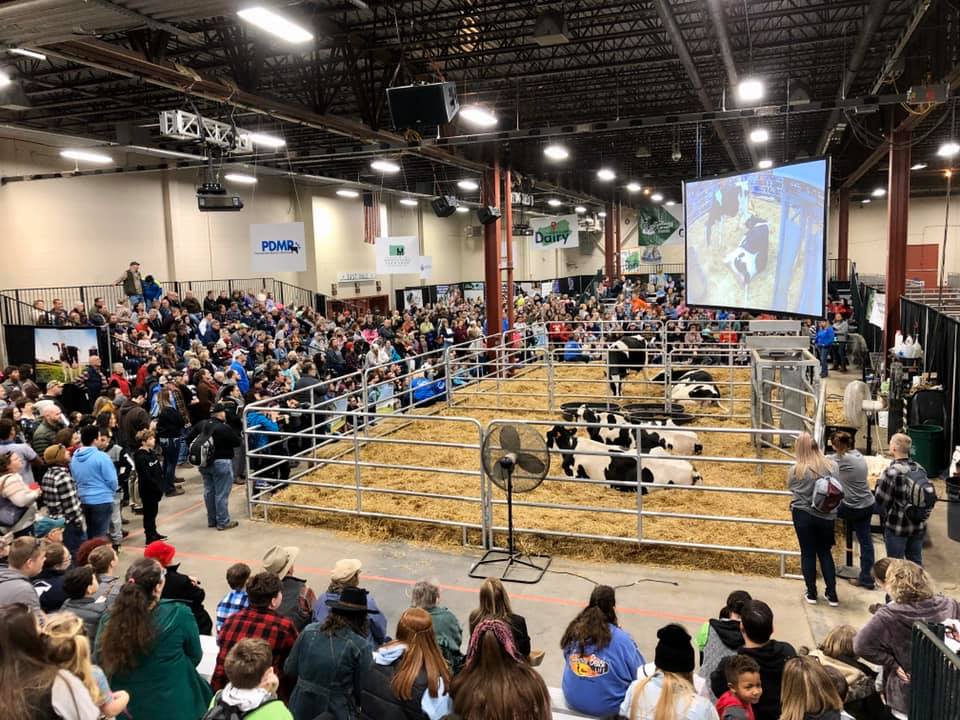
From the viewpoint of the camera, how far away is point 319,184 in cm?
3114

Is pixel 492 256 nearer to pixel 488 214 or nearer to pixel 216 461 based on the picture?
pixel 488 214

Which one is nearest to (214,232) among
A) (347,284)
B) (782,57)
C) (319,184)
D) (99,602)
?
(319,184)

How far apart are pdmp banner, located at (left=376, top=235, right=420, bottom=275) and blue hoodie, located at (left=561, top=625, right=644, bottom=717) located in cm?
1932

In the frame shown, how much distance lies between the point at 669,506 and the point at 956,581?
2.81 m

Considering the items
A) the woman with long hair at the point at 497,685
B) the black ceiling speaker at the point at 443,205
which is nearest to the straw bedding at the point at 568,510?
the woman with long hair at the point at 497,685

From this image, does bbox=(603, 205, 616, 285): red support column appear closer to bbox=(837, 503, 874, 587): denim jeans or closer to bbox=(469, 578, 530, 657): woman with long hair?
bbox=(837, 503, 874, 587): denim jeans

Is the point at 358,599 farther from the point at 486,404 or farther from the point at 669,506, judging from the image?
the point at 486,404

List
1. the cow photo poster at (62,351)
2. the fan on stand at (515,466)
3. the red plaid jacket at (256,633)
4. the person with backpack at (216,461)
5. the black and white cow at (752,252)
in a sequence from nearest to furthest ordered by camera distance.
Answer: the red plaid jacket at (256,633)
the fan on stand at (515,466)
the person with backpack at (216,461)
the black and white cow at (752,252)
the cow photo poster at (62,351)

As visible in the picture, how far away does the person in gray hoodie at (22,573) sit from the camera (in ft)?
13.9

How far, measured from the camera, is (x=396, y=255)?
23422 mm

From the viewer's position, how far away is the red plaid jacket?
3994 mm

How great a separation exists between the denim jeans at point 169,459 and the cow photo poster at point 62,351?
546 cm

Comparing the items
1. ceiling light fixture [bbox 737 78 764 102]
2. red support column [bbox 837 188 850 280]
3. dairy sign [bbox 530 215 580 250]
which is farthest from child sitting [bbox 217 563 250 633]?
red support column [bbox 837 188 850 280]

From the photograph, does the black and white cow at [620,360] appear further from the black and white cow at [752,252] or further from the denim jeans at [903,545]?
the denim jeans at [903,545]
